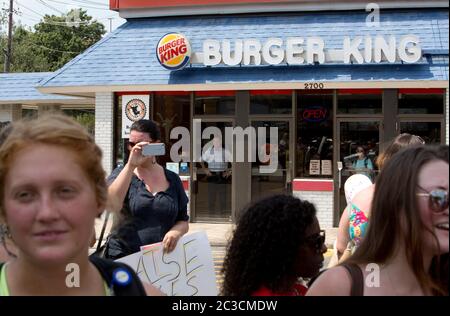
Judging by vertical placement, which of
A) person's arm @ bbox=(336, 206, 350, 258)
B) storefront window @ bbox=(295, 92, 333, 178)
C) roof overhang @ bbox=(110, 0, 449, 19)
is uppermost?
roof overhang @ bbox=(110, 0, 449, 19)

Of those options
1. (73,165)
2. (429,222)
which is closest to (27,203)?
(73,165)

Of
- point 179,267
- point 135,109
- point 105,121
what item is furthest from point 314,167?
point 179,267

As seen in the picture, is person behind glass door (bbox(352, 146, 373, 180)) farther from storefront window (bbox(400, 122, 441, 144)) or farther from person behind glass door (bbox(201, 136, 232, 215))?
person behind glass door (bbox(201, 136, 232, 215))

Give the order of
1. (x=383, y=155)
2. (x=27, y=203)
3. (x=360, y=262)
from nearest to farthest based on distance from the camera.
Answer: (x=27, y=203)
(x=360, y=262)
(x=383, y=155)

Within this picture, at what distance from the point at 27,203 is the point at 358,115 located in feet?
40.2

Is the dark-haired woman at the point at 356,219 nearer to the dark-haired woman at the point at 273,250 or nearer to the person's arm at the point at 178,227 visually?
the dark-haired woman at the point at 273,250

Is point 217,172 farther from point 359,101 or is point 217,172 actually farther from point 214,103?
point 359,101

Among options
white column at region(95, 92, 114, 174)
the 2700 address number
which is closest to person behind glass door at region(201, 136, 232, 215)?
white column at region(95, 92, 114, 174)

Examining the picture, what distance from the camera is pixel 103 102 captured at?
14.6 m

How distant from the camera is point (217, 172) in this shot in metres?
14.4

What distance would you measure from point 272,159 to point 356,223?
10.2 m

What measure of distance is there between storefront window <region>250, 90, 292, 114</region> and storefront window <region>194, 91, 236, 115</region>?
18.3 inches

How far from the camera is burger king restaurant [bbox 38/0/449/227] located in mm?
13148

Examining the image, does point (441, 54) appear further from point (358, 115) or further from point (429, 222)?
point (429, 222)
